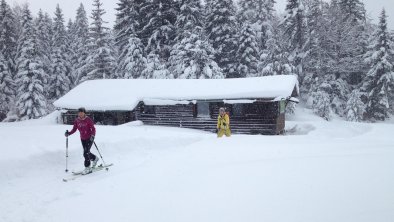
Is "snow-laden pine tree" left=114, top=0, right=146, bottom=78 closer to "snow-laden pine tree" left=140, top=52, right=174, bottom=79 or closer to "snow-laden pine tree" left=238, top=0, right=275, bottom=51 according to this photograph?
"snow-laden pine tree" left=140, top=52, right=174, bottom=79

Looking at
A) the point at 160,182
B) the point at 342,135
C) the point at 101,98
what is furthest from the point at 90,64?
the point at 160,182

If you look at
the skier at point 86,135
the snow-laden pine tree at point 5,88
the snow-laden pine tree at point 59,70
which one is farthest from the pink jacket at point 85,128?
the snow-laden pine tree at point 59,70

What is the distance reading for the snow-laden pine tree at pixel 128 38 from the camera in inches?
1389

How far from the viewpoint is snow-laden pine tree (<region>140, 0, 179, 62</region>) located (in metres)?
37.4

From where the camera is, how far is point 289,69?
1307 inches

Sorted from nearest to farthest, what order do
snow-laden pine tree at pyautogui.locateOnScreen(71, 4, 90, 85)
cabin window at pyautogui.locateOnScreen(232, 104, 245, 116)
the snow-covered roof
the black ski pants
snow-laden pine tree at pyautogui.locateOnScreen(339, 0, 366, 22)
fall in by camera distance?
the black ski pants < the snow-covered roof < cabin window at pyautogui.locateOnScreen(232, 104, 245, 116) < snow-laden pine tree at pyautogui.locateOnScreen(339, 0, 366, 22) < snow-laden pine tree at pyautogui.locateOnScreen(71, 4, 90, 85)

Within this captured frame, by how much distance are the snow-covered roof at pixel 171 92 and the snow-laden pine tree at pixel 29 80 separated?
10.1 meters

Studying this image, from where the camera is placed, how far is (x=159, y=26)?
38.3 metres

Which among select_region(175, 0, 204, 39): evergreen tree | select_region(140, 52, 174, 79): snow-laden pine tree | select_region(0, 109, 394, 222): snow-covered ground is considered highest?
select_region(175, 0, 204, 39): evergreen tree

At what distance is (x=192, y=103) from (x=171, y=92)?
180cm

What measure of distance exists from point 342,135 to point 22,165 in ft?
59.5

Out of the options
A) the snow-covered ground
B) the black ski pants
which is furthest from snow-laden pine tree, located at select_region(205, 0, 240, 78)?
the black ski pants

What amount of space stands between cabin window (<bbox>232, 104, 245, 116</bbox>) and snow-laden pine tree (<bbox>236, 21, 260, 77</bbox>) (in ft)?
46.0

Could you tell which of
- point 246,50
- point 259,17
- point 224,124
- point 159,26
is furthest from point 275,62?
point 224,124
